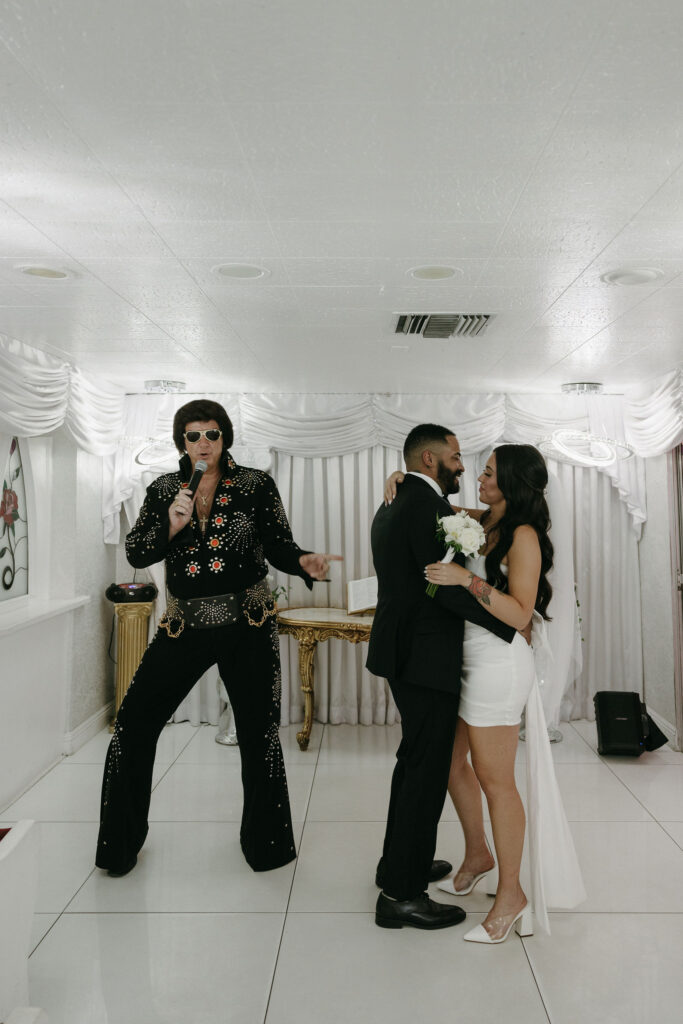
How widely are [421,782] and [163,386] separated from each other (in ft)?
10.9

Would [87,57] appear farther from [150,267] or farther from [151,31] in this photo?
[150,267]

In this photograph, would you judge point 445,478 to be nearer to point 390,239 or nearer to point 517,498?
point 517,498

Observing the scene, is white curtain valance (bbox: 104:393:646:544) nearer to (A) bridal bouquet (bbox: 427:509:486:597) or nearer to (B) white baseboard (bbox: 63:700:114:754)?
(B) white baseboard (bbox: 63:700:114:754)

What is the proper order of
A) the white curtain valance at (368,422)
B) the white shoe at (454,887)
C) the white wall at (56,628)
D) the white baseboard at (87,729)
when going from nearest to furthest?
the white shoe at (454,887), the white wall at (56,628), the white baseboard at (87,729), the white curtain valance at (368,422)

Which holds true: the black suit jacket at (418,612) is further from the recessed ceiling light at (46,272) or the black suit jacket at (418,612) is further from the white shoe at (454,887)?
the recessed ceiling light at (46,272)

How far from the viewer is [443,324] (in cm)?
363

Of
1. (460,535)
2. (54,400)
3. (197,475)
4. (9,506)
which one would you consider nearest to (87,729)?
(9,506)

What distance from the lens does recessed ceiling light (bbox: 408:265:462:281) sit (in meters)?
2.85

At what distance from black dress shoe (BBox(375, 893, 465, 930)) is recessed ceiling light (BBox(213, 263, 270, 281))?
228 cm

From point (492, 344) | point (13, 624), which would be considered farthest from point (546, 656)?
point (13, 624)

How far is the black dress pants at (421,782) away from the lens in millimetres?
2658

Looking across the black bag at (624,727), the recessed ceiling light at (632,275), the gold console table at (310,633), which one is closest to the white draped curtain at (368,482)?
the gold console table at (310,633)

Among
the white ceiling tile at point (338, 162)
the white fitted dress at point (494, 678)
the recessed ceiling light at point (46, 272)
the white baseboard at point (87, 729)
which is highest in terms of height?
the recessed ceiling light at point (46, 272)

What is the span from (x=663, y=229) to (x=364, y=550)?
3.54 m
